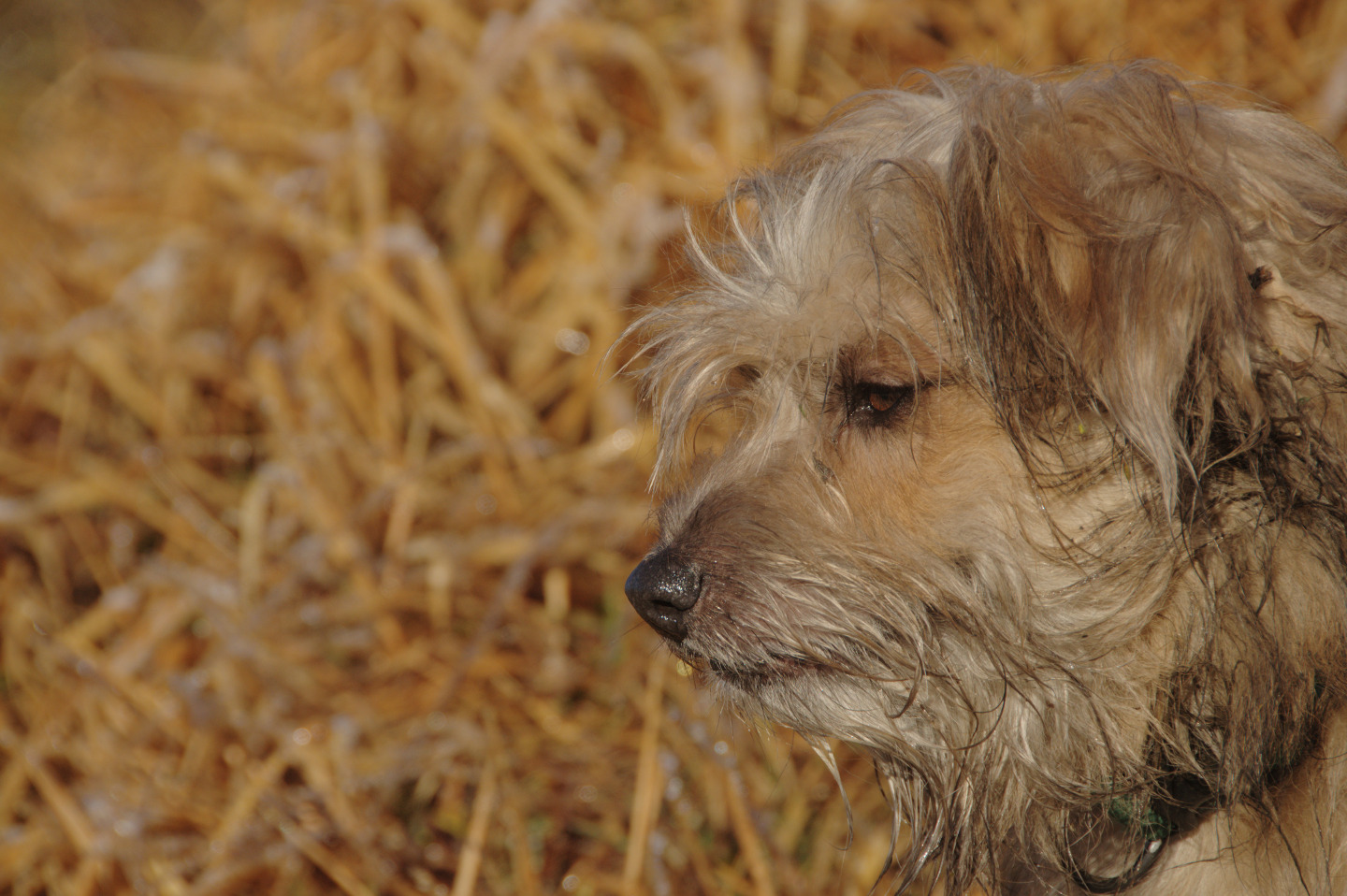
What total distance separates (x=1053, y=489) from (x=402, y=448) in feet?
7.39

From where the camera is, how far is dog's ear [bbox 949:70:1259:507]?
1.08m

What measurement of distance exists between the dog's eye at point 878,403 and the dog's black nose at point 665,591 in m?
0.27

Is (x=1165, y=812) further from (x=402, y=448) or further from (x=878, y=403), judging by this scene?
(x=402, y=448)

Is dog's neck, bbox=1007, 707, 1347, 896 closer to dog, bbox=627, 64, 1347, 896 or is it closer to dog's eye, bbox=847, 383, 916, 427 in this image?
dog, bbox=627, 64, 1347, 896

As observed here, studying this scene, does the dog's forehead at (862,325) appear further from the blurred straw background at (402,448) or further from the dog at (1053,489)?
the blurred straw background at (402,448)

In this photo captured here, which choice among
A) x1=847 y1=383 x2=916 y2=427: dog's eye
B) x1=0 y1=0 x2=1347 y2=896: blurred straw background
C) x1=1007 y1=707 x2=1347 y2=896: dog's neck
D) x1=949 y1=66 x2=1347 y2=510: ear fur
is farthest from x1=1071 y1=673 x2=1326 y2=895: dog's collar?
x1=0 y1=0 x2=1347 y2=896: blurred straw background

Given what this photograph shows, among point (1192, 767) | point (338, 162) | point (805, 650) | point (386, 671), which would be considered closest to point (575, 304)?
point (338, 162)

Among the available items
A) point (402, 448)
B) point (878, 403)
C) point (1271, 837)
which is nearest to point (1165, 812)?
point (1271, 837)

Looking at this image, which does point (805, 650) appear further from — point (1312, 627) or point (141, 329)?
point (141, 329)

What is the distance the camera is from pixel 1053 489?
1.19m

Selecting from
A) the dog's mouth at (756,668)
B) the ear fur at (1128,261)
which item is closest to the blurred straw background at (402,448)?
the dog's mouth at (756,668)

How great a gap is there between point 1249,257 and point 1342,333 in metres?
0.11

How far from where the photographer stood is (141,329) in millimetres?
3330

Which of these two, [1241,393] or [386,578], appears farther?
[386,578]
